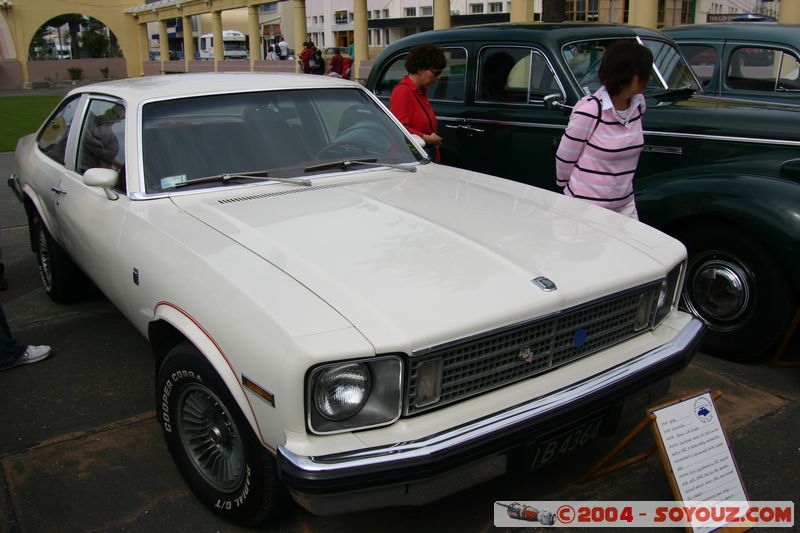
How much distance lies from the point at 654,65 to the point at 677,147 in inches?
41.6

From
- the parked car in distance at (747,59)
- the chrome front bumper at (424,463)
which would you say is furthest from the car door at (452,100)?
the chrome front bumper at (424,463)

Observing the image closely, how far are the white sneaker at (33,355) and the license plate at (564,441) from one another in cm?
308

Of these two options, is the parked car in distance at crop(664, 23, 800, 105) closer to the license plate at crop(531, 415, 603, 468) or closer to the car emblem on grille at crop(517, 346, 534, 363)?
the license plate at crop(531, 415, 603, 468)

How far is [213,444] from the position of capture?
2.73m

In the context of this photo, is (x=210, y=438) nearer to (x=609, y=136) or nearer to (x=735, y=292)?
(x=609, y=136)

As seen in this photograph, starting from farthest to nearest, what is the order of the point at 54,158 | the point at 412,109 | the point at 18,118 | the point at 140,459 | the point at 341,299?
1. the point at 18,118
2. the point at 412,109
3. the point at 54,158
4. the point at 140,459
5. the point at 341,299

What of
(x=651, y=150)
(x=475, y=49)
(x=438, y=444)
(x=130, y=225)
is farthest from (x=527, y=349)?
(x=475, y=49)

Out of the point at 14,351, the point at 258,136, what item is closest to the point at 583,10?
the point at 258,136

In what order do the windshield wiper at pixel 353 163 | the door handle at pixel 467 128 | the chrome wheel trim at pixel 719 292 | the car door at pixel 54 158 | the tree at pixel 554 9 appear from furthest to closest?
the tree at pixel 554 9 < the door handle at pixel 467 128 < the car door at pixel 54 158 < the chrome wheel trim at pixel 719 292 < the windshield wiper at pixel 353 163

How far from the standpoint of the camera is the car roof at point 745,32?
21.4 feet

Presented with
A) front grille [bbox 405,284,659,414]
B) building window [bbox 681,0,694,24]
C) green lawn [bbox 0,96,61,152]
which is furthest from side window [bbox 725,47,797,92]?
building window [bbox 681,0,694,24]

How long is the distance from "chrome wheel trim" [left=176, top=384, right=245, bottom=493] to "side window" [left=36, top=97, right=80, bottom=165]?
92.9 inches

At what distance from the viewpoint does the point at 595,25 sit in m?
5.75

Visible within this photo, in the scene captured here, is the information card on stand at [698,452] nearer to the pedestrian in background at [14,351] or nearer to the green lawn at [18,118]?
the pedestrian in background at [14,351]
